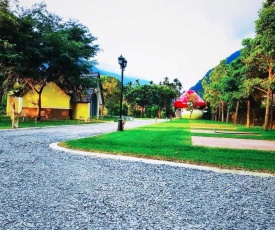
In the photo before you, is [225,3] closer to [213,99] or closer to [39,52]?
[39,52]

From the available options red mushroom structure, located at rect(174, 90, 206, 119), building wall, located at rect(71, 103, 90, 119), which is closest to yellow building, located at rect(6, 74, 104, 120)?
building wall, located at rect(71, 103, 90, 119)

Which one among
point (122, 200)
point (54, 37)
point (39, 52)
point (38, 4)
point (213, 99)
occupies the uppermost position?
point (38, 4)

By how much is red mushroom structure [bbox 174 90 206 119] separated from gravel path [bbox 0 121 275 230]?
202ft

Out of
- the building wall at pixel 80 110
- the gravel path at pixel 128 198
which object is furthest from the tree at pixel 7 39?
the gravel path at pixel 128 198

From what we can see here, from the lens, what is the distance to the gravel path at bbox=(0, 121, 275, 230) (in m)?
3.17

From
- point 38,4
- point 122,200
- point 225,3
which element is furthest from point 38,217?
point 38,4

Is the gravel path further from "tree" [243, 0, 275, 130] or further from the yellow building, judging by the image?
the yellow building

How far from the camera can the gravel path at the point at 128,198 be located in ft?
10.4

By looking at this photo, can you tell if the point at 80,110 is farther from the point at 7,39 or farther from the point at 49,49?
the point at 7,39

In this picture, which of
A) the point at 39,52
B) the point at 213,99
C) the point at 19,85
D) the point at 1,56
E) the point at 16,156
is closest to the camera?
the point at 16,156

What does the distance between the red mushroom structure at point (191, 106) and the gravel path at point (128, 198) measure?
6168 centimetres

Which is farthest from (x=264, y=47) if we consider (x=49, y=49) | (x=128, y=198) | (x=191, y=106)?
(x=191, y=106)

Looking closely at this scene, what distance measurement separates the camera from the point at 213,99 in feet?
150

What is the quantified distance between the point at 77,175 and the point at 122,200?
68.2 inches
